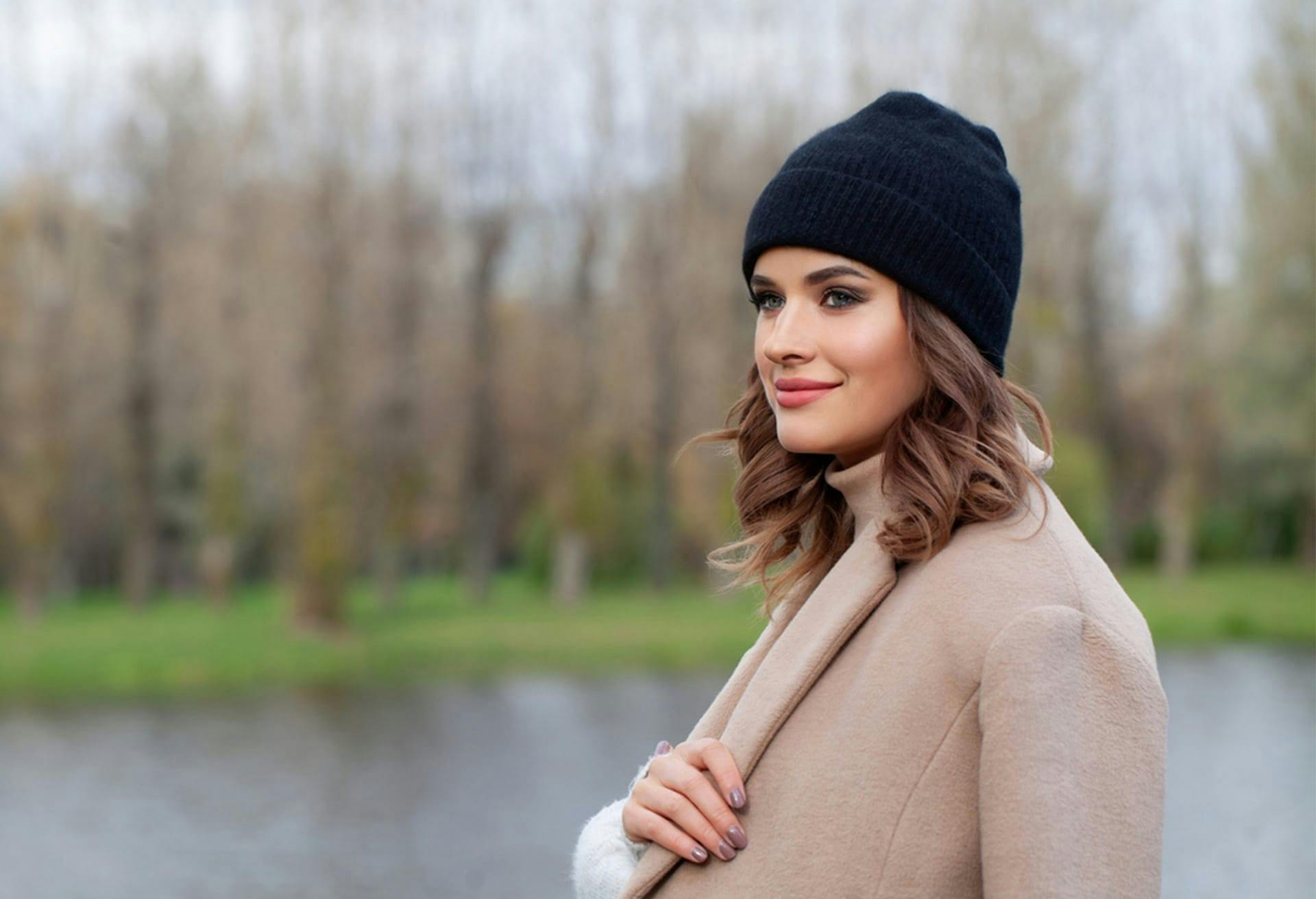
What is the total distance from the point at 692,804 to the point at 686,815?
0.02m

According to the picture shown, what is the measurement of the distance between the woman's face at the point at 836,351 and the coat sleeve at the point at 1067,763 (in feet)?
1.07

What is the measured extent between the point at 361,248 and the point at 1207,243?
15.5m

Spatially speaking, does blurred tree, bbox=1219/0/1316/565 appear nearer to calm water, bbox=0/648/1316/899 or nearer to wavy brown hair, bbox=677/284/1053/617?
calm water, bbox=0/648/1316/899

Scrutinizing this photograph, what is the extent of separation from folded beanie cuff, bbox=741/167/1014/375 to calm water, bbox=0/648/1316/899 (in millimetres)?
6868

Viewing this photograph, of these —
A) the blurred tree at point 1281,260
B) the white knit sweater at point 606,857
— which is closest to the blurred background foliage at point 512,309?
the blurred tree at point 1281,260

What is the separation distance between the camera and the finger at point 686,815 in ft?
5.10

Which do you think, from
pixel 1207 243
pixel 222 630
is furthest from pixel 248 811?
pixel 1207 243

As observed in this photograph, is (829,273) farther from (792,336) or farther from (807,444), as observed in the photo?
(807,444)

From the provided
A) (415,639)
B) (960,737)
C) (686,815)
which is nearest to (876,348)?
(960,737)

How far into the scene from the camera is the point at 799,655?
158 centimetres

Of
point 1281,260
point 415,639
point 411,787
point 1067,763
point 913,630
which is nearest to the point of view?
point 1067,763

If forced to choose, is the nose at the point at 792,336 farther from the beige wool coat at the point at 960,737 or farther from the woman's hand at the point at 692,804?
the woman's hand at the point at 692,804

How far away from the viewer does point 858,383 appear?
1.62 meters

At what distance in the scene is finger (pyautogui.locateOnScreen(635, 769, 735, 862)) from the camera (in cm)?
155
